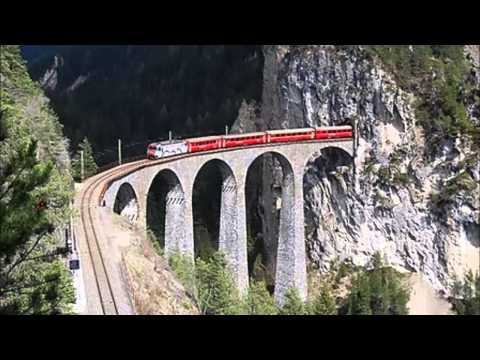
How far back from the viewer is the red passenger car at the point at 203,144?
97.7ft

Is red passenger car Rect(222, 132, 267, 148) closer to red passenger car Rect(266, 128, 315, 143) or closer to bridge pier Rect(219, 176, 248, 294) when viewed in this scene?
red passenger car Rect(266, 128, 315, 143)

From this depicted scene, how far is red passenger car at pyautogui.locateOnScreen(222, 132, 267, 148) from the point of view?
31.6 meters

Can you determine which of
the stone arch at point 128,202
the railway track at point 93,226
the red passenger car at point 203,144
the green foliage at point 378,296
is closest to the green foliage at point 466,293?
the green foliage at point 378,296

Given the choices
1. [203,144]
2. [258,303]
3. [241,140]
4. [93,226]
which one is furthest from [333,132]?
[93,226]

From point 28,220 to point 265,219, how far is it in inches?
1417

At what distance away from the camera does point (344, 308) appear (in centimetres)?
3412

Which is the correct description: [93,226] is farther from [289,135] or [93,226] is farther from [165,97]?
[165,97]

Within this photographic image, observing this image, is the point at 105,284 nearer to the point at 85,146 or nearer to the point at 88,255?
the point at 88,255

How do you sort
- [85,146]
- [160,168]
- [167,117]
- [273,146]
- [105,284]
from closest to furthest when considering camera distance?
[105,284]
[160,168]
[85,146]
[273,146]
[167,117]

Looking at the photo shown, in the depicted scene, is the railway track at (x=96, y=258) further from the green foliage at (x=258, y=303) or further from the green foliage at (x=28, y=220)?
the green foliage at (x=258, y=303)

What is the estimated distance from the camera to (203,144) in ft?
100

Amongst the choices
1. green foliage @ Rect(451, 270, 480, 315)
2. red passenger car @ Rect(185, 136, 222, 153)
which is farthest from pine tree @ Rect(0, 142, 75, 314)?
green foliage @ Rect(451, 270, 480, 315)
